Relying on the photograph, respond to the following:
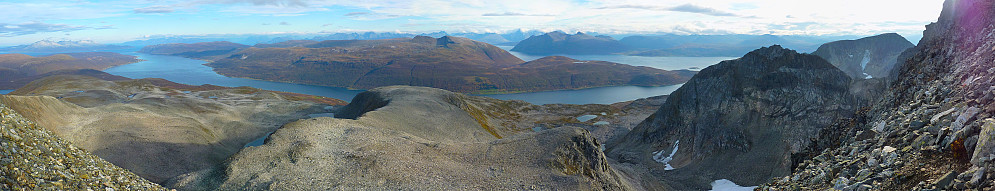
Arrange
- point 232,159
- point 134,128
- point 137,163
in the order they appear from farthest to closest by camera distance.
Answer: point 134,128
point 137,163
point 232,159

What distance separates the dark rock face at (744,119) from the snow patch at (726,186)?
1218 mm

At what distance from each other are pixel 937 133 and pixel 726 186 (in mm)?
60430

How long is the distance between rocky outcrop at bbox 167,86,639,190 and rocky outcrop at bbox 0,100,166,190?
19628 millimetres

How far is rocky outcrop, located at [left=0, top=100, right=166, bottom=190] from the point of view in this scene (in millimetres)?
19047

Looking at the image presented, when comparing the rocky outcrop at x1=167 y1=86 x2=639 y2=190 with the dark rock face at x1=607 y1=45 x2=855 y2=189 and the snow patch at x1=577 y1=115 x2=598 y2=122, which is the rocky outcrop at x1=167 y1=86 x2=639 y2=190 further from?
the snow patch at x1=577 y1=115 x2=598 y2=122

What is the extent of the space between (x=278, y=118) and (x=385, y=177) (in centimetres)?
10783

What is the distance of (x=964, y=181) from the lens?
1217 cm

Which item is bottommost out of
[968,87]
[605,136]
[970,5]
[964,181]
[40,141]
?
[605,136]

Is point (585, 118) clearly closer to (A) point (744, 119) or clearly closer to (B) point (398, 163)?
(A) point (744, 119)

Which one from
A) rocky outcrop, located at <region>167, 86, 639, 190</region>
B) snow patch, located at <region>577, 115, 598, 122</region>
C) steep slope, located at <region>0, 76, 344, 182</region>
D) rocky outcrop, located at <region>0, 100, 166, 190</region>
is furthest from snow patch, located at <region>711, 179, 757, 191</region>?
steep slope, located at <region>0, 76, 344, 182</region>

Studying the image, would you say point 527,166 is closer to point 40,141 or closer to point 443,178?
point 443,178

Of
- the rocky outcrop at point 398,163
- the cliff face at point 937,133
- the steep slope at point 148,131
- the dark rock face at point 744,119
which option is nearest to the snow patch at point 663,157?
the dark rock face at point 744,119

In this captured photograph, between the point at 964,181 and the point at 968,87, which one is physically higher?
the point at 968,87

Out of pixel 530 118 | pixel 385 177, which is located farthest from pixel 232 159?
pixel 530 118
